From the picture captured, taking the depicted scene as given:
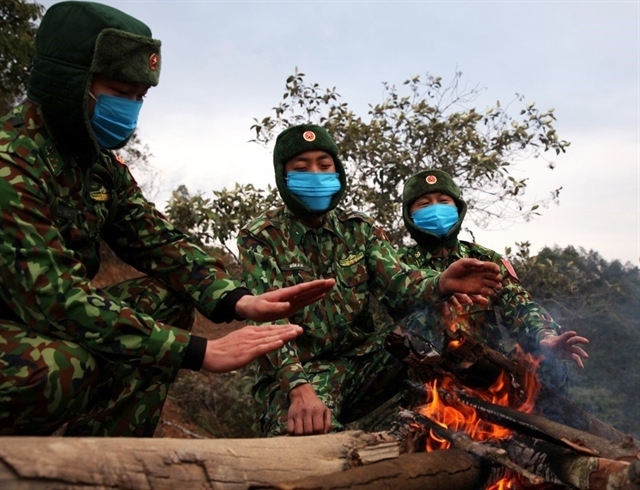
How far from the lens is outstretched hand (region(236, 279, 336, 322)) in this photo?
10.3ft

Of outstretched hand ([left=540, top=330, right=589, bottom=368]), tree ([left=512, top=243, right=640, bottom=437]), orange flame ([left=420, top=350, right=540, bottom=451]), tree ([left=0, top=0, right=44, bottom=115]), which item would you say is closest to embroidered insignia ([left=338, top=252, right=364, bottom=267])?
orange flame ([left=420, top=350, right=540, bottom=451])

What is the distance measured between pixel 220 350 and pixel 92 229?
1.11 metres

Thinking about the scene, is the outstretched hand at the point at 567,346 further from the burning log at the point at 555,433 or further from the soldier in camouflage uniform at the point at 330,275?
the burning log at the point at 555,433


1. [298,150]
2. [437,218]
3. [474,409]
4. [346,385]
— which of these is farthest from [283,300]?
[437,218]

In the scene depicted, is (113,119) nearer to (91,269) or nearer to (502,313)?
(91,269)

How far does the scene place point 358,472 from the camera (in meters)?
2.70

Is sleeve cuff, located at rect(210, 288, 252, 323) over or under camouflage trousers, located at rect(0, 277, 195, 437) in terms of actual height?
over

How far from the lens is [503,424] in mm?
3396

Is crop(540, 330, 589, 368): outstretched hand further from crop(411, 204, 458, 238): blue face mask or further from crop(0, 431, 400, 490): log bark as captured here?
crop(0, 431, 400, 490): log bark

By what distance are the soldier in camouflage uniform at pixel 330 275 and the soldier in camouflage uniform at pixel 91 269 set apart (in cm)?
83

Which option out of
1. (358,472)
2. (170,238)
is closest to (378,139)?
(170,238)

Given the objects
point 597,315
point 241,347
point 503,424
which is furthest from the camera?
point 597,315

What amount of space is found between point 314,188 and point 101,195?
5.10ft

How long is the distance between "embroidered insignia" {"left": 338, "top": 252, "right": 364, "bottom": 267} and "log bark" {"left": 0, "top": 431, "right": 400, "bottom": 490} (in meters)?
1.89
